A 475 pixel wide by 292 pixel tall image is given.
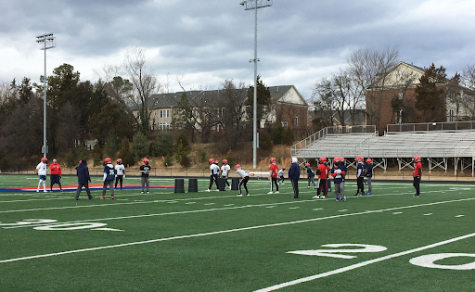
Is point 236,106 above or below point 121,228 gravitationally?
above

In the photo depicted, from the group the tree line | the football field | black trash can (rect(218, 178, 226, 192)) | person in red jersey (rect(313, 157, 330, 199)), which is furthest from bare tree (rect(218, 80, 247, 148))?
the football field

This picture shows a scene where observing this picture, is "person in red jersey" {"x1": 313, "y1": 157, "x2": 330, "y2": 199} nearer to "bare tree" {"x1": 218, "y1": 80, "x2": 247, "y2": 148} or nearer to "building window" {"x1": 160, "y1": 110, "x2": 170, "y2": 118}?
"bare tree" {"x1": 218, "y1": 80, "x2": 247, "y2": 148}

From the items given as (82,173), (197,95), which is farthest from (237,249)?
(197,95)

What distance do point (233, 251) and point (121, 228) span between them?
13.5ft

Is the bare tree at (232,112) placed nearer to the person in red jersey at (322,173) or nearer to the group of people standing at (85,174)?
the group of people standing at (85,174)

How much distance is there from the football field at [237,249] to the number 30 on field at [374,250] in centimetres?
2

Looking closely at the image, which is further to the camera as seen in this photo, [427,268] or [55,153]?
[55,153]

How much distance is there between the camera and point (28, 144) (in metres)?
79.9

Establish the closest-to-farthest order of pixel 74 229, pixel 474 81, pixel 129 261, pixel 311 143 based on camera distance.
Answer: pixel 129 261 < pixel 74 229 < pixel 311 143 < pixel 474 81

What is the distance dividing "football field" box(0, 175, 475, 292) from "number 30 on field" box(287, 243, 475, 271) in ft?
0.06

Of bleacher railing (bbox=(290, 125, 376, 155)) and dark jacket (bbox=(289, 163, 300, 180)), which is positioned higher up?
bleacher railing (bbox=(290, 125, 376, 155))

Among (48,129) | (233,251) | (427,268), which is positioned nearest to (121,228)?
(233,251)

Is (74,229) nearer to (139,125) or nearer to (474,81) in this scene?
(474,81)

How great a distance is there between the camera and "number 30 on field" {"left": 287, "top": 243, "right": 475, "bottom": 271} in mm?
7664
